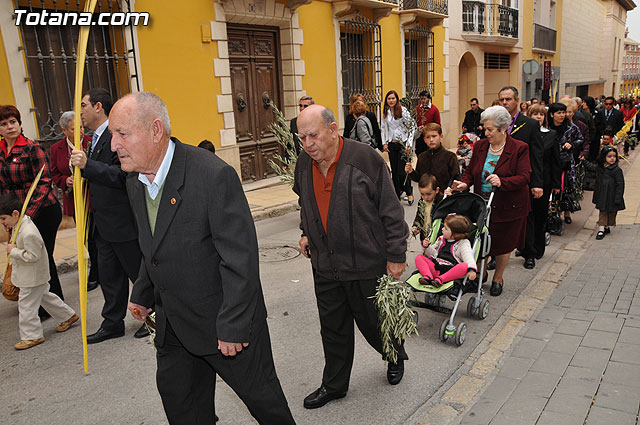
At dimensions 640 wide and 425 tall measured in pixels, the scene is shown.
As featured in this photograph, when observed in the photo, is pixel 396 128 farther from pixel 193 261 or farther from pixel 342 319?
pixel 193 261

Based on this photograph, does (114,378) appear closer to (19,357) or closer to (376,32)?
(19,357)

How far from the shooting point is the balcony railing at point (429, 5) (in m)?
17.0

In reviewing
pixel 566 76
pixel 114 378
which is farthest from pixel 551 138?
pixel 566 76

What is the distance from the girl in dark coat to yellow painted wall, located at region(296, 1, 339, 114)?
7.63 metres

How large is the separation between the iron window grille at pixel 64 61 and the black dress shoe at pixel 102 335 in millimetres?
5005

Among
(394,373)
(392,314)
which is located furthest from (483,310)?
(392,314)

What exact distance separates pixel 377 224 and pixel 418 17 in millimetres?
16605

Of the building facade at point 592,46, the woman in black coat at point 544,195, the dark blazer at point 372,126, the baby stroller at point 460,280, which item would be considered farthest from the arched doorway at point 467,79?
the baby stroller at point 460,280

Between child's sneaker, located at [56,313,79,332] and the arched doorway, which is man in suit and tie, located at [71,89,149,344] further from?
the arched doorway

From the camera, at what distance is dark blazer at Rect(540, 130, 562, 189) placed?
6.59m

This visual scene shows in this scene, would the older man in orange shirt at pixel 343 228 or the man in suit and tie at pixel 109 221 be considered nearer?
the older man in orange shirt at pixel 343 228

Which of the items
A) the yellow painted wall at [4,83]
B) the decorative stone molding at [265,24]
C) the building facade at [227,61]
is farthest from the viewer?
the decorative stone molding at [265,24]

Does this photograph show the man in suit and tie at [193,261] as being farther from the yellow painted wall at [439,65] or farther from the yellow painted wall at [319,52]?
the yellow painted wall at [439,65]

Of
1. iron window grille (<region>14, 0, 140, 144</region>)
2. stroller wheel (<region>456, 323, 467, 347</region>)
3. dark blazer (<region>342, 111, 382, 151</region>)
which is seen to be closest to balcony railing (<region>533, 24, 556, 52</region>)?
dark blazer (<region>342, 111, 382, 151</region>)
